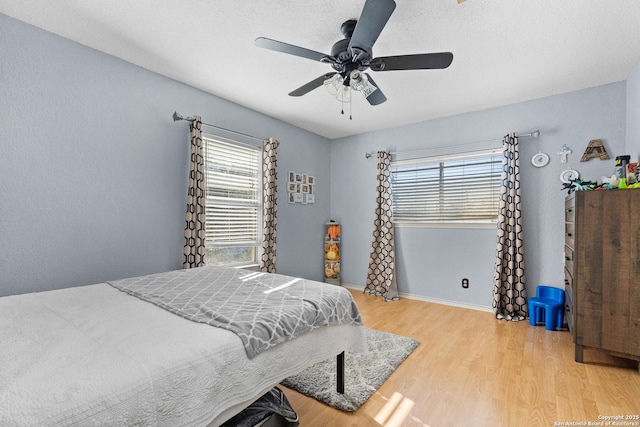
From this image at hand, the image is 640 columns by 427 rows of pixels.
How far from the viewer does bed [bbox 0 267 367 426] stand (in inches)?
32.0

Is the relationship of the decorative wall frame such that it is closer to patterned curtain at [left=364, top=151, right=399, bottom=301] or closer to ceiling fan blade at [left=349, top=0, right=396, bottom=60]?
patterned curtain at [left=364, top=151, right=399, bottom=301]

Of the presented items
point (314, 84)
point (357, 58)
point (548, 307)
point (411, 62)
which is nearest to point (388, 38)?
point (411, 62)

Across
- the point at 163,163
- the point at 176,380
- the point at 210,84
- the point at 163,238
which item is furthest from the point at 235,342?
the point at 210,84

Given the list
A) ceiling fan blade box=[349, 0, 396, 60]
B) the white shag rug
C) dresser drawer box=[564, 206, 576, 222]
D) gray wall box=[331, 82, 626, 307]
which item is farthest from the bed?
gray wall box=[331, 82, 626, 307]

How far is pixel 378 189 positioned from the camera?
429cm

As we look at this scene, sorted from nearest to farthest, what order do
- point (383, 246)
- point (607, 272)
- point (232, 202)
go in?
point (607, 272)
point (232, 202)
point (383, 246)

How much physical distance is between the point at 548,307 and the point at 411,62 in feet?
9.24

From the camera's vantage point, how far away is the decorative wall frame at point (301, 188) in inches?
164

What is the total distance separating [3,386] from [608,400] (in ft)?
9.56

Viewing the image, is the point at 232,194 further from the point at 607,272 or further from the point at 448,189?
the point at 607,272

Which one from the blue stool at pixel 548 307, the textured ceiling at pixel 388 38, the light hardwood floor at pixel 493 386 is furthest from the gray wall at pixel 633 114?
the light hardwood floor at pixel 493 386

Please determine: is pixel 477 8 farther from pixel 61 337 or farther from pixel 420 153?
pixel 61 337

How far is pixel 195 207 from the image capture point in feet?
9.47

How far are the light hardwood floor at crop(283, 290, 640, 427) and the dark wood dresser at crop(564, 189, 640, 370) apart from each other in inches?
9.3
